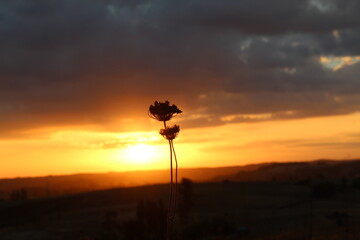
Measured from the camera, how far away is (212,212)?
60031 mm

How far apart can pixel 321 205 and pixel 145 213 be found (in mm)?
27059

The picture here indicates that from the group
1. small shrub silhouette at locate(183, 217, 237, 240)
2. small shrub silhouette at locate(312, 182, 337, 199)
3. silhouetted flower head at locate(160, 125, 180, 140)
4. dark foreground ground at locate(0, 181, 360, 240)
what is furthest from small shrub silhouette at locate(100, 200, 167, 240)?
small shrub silhouette at locate(312, 182, 337, 199)

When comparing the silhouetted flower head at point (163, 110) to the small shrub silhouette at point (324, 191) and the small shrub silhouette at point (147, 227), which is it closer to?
the small shrub silhouette at point (147, 227)

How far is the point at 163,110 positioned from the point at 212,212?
51478 mm

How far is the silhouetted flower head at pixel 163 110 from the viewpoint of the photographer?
9.69m

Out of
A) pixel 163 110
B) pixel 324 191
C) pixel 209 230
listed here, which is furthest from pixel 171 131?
pixel 324 191

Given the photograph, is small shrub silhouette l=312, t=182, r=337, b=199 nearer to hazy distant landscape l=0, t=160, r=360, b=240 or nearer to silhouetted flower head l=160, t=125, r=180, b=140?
hazy distant landscape l=0, t=160, r=360, b=240

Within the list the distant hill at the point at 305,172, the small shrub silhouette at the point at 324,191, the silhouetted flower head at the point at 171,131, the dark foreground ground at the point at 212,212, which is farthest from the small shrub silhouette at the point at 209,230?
the distant hill at the point at 305,172

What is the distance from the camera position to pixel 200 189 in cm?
7825

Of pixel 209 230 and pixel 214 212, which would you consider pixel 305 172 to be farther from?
pixel 209 230

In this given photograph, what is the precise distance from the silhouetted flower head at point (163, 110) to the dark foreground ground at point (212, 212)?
24279mm

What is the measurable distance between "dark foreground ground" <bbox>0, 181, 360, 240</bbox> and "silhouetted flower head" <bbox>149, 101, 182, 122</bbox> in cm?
2428

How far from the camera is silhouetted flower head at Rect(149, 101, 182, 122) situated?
9.69 metres

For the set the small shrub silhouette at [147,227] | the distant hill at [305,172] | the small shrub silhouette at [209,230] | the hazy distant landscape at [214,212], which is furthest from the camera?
the distant hill at [305,172]
